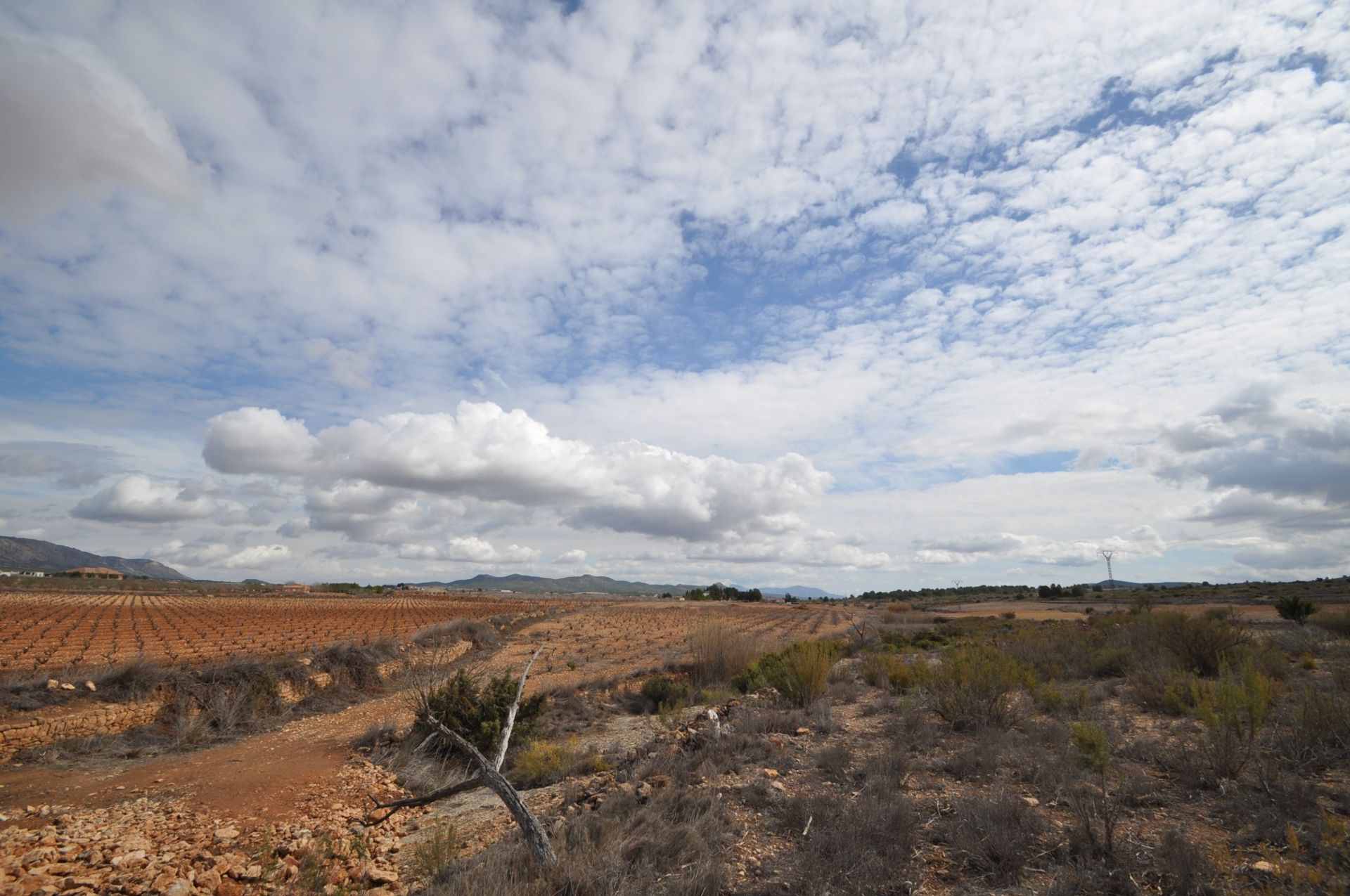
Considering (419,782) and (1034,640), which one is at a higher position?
(1034,640)

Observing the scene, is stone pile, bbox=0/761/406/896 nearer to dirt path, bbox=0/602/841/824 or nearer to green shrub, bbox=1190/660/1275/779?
dirt path, bbox=0/602/841/824

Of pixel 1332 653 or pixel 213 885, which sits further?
pixel 1332 653

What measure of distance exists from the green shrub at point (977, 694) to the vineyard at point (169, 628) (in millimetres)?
19921

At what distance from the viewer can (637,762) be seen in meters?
9.60

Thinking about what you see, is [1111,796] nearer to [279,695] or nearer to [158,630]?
[279,695]

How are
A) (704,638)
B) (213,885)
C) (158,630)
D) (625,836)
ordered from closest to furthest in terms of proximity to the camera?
(625,836) < (213,885) < (704,638) < (158,630)

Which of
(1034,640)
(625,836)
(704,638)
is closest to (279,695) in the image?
(704,638)

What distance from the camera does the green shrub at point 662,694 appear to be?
1705 cm

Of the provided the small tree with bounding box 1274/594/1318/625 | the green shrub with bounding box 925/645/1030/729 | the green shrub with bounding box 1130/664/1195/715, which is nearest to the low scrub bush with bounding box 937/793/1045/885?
the green shrub with bounding box 925/645/1030/729

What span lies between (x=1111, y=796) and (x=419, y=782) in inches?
412

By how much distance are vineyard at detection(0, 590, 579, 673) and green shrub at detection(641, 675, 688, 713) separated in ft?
43.1

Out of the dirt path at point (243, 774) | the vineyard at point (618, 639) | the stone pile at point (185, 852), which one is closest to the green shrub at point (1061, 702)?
the dirt path at point (243, 774)

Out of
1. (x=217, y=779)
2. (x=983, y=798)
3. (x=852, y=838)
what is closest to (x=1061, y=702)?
(x=983, y=798)

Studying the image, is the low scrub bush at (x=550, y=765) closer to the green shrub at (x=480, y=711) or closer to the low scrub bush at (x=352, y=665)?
the green shrub at (x=480, y=711)
